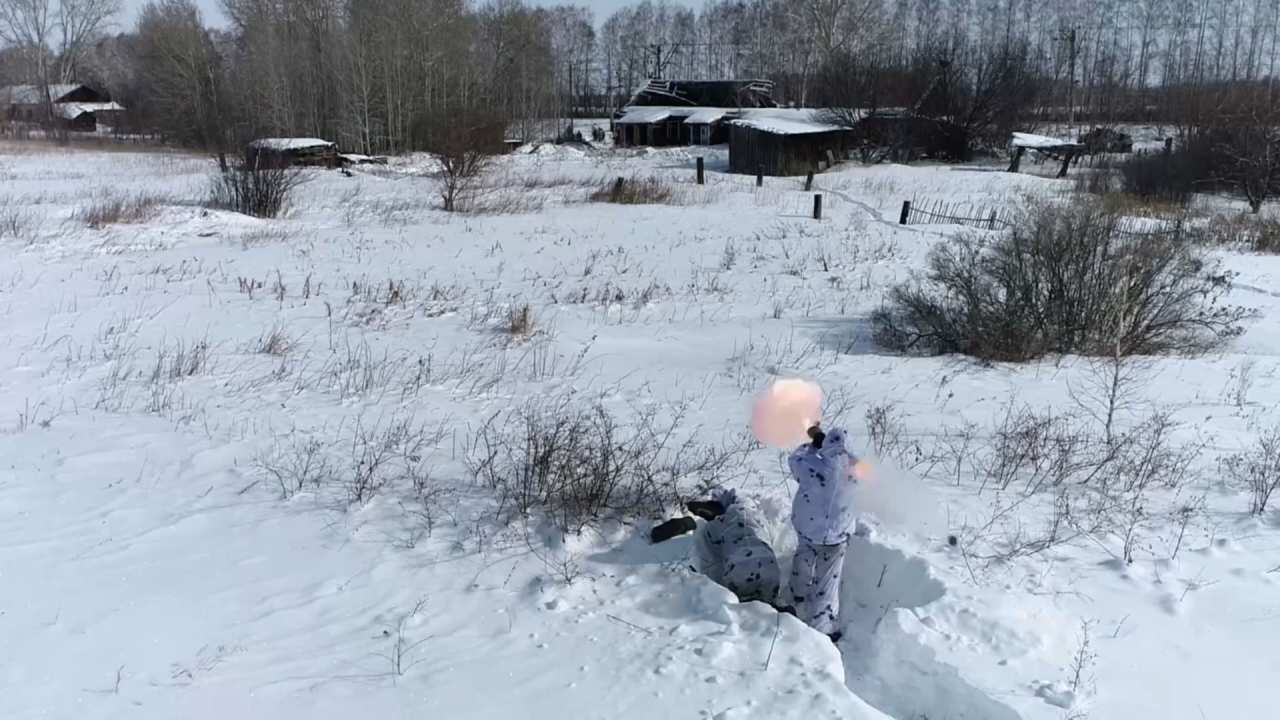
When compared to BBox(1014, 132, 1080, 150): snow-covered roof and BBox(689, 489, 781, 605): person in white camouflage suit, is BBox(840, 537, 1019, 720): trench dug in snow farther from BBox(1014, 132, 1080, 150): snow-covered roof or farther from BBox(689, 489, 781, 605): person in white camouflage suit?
BBox(1014, 132, 1080, 150): snow-covered roof

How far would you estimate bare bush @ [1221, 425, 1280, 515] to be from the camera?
15.4 feet

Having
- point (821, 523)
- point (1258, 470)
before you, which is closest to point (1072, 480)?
point (1258, 470)

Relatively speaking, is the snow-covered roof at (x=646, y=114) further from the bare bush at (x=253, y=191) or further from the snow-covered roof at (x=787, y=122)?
the bare bush at (x=253, y=191)

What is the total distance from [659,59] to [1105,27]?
128 feet

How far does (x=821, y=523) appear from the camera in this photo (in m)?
Result: 3.79

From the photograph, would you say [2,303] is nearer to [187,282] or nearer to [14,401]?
[187,282]

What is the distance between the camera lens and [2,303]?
9.70 m

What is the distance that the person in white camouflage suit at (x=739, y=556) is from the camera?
13.0ft

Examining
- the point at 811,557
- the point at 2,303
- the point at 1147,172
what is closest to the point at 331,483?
the point at 811,557

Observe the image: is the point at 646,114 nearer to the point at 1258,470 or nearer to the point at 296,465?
the point at 296,465

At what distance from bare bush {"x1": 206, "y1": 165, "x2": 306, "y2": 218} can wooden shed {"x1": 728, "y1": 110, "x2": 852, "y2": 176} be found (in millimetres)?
18978

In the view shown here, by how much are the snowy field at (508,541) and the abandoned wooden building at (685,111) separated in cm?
4382

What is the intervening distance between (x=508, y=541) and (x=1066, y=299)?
6896mm

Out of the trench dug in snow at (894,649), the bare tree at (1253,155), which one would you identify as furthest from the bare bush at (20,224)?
the bare tree at (1253,155)
